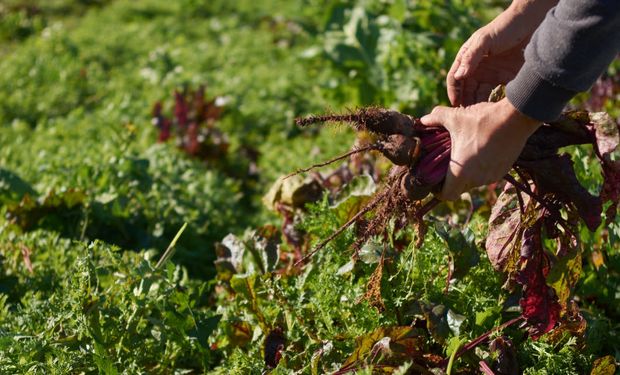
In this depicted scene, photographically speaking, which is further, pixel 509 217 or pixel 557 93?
pixel 509 217

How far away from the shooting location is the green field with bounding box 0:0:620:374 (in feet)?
7.61

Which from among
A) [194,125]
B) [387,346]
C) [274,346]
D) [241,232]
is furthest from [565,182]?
[194,125]

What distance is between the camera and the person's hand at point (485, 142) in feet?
5.90

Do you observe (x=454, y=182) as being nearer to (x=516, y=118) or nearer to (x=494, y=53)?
(x=516, y=118)

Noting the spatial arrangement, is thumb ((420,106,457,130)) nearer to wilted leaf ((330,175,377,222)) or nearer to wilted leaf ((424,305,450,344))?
wilted leaf ((424,305,450,344))

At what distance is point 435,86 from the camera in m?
4.46

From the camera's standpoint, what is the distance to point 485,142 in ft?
5.97

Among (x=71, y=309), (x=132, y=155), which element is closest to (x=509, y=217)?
(x=71, y=309)

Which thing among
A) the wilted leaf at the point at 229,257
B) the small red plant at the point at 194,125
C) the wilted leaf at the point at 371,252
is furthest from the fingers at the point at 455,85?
the small red plant at the point at 194,125

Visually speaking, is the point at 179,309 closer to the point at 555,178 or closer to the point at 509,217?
the point at 509,217

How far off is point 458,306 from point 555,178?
1.70 feet

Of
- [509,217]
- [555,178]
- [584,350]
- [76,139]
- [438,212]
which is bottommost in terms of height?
[76,139]

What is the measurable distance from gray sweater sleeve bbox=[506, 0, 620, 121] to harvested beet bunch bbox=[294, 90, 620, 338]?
0.99 feet

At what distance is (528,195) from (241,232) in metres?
2.25
